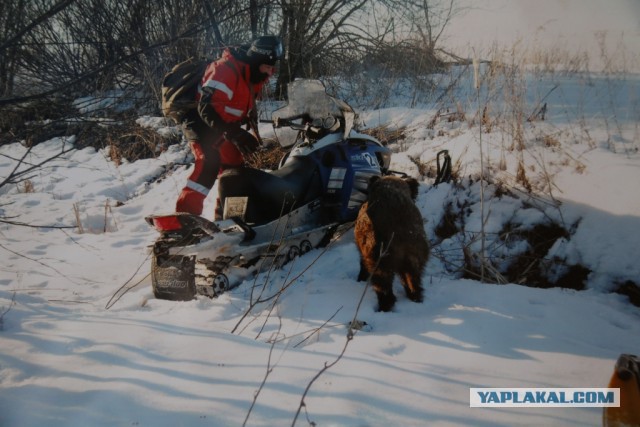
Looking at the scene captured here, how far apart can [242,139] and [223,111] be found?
288 mm

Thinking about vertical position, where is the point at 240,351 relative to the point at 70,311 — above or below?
above

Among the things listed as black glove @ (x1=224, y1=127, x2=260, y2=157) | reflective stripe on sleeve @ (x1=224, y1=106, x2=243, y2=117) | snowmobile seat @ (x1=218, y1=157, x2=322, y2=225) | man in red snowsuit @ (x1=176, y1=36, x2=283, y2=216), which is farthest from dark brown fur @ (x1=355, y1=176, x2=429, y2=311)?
reflective stripe on sleeve @ (x1=224, y1=106, x2=243, y2=117)

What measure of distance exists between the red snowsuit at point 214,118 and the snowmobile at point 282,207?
40 centimetres

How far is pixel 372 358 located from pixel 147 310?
1732 millimetres

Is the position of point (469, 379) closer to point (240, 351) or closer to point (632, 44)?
point (240, 351)

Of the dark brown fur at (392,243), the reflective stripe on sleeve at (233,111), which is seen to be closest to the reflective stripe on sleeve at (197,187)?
the reflective stripe on sleeve at (233,111)

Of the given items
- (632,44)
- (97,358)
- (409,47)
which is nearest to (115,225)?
(97,358)

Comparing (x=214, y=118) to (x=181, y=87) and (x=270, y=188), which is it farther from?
(x=270, y=188)

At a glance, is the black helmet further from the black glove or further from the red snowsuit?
the black glove

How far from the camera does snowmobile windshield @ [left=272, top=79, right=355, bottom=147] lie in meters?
3.83

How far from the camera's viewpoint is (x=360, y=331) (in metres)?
2.46

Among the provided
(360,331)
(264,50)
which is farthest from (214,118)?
Answer: (360,331)

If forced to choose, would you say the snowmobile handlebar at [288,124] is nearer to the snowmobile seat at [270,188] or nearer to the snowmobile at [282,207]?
the snowmobile at [282,207]

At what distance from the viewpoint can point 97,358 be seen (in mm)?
1952
